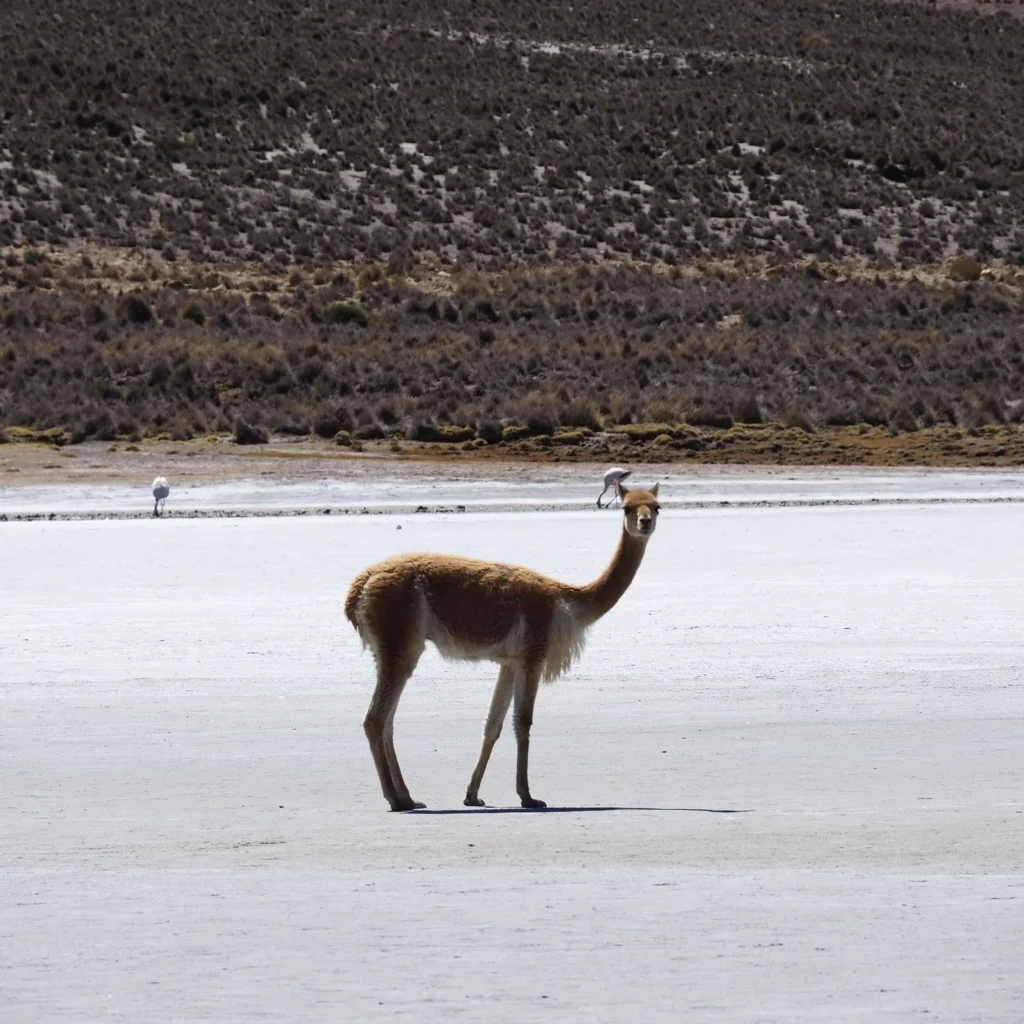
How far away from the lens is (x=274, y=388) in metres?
34.9

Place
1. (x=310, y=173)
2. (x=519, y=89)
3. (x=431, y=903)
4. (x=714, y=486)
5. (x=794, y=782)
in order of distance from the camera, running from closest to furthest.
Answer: (x=431, y=903), (x=794, y=782), (x=714, y=486), (x=310, y=173), (x=519, y=89)

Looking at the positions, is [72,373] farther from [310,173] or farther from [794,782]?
[794,782]

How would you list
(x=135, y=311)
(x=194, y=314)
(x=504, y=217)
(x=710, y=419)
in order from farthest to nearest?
(x=504, y=217) → (x=194, y=314) → (x=135, y=311) → (x=710, y=419)

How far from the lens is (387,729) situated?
26.4 ft

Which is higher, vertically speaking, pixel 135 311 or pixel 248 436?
pixel 135 311

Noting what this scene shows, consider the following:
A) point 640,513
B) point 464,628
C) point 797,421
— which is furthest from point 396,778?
point 797,421

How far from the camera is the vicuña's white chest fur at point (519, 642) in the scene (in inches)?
317

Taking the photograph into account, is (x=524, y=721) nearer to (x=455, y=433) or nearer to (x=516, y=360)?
(x=455, y=433)

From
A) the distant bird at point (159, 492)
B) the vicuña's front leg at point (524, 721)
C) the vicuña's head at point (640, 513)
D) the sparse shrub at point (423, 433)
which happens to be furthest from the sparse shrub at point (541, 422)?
the vicuña's front leg at point (524, 721)

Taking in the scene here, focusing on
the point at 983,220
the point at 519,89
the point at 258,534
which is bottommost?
the point at 258,534

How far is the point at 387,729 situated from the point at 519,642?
0.64 metres

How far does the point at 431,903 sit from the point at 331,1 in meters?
69.7

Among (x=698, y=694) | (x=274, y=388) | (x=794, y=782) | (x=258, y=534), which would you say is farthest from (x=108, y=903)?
(x=274, y=388)

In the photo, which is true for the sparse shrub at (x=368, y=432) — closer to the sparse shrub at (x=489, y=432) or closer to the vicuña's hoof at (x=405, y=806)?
the sparse shrub at (x=489, y=432)
